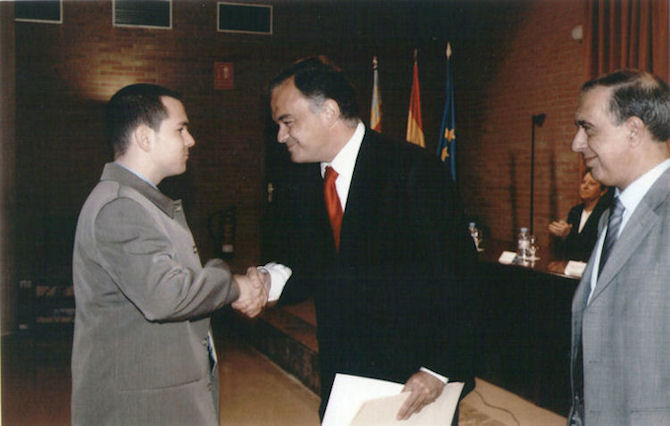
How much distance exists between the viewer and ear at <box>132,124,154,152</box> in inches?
71.6

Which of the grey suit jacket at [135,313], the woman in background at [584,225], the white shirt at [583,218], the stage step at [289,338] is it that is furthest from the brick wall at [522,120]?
the grey suit jacket at [135,313]

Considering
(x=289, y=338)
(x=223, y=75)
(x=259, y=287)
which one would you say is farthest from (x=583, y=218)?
(x=223, y=75)

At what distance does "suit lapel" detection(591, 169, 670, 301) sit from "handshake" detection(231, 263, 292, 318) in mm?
1052

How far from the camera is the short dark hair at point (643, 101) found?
147 cm

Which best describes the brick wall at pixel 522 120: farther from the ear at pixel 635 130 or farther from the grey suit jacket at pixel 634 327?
the grey suit jacket at pixel 634 327

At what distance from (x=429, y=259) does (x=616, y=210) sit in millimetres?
469

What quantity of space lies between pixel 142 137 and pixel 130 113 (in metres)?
0.08

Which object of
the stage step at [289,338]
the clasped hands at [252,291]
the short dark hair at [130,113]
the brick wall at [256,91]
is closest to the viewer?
the short dark hair at [130,113]

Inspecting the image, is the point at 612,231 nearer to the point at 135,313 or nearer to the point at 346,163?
the point at 346,163

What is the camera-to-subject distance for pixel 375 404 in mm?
1438

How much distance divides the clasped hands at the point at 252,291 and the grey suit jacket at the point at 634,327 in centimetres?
103

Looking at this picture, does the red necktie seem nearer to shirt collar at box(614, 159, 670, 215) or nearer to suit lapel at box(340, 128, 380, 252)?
suit lapel at box(340, 128, 380, 252)

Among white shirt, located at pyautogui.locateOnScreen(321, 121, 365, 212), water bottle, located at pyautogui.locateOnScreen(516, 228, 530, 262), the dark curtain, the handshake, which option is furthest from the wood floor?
the dark curtain

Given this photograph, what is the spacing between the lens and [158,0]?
762 centimetres
